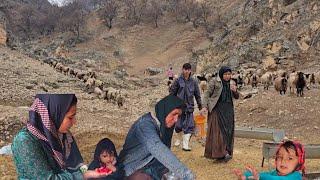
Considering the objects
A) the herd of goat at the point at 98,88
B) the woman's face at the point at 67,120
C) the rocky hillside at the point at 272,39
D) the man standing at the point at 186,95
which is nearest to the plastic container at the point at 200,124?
the man standing at the point at 186,95

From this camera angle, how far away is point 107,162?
13.0 feet

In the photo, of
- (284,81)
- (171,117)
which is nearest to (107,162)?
(171,117)

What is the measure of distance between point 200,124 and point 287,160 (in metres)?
5.71

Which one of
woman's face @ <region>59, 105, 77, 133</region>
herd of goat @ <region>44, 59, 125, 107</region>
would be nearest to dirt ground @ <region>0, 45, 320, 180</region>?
herd of goat @ <region>44, 59, 125, 107</region>

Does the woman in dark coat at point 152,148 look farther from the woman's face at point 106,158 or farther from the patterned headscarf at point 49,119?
the patterned headscarf at point 49,119

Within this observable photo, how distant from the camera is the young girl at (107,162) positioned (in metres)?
3.85

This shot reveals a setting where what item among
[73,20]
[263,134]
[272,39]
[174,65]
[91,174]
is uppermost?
[73,20]

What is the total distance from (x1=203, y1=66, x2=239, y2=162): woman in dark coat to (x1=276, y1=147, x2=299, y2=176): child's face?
3.62m

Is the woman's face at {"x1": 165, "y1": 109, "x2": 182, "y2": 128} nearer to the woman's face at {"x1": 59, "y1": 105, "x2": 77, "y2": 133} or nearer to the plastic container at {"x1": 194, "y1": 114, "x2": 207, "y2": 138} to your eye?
the woman's face at {"x1": 59, "y1": 105, "x2": 77, "y2": 133}

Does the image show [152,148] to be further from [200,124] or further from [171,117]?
[200,124]

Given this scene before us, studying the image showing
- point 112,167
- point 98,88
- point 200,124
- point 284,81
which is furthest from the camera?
point 98,88

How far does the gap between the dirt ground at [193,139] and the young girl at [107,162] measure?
2920mm

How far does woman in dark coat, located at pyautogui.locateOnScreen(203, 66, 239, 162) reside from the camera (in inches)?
280

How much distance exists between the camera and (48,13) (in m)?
70.2
